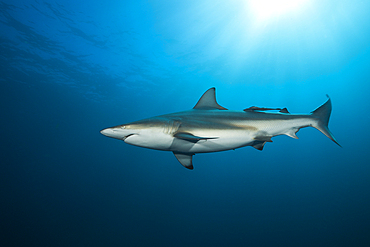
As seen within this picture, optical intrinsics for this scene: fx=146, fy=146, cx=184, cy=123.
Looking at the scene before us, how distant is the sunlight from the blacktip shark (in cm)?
1699

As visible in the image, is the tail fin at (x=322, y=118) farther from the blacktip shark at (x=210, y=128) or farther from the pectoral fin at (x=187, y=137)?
the pectoral fin at (x=187, y=137)

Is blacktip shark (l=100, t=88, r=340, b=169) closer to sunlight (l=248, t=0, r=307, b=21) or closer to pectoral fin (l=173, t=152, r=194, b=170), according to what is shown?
pectoral fin (l=173, t=152, r=194, b=170)

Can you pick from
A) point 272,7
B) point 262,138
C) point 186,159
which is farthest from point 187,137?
point 272,7

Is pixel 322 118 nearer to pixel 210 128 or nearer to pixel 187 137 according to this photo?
pixel 210 128

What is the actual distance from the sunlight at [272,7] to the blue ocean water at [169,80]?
13cm

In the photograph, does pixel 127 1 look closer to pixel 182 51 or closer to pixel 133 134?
pixel 182 51

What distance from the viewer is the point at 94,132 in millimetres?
51781

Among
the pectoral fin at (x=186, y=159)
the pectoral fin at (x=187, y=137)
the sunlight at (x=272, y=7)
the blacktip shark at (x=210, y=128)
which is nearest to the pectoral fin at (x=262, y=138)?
the blacktip shark at (x=210, y=128)

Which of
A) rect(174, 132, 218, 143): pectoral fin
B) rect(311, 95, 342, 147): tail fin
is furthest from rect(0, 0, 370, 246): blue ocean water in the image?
rect(174, 132, 218, 143): pectoral fin

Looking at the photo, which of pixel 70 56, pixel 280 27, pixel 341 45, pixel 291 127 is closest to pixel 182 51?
pixel 280 27

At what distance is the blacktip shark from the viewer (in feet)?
6.54

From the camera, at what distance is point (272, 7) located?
1477 cm

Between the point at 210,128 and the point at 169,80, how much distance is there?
80.3 ft

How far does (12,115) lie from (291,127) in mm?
50742
